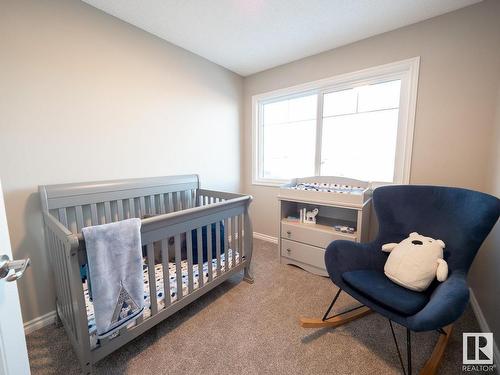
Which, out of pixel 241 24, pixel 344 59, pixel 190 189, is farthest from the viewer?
pixel 190 189

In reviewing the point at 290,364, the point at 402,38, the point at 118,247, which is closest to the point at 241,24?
the point at 402,38

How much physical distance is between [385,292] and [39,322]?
2290 millimetres

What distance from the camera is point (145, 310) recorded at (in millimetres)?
1333

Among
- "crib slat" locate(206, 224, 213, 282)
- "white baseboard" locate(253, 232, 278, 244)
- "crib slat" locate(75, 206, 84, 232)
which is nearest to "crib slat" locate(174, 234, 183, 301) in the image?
"crib slat" locate(206, 224, 213, 282)

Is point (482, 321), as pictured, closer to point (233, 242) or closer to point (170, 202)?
point (233, 242)

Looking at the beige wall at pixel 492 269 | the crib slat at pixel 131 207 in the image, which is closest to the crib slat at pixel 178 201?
the crib slat at pixel 131 207

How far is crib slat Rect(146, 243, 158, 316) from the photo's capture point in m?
1.27

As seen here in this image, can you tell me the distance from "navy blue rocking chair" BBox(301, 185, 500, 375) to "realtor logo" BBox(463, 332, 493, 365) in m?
0.12

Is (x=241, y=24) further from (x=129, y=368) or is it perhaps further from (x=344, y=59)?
(x=129, y=368)

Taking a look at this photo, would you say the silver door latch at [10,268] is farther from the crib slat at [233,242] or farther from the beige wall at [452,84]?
the beige wall at [452,84]

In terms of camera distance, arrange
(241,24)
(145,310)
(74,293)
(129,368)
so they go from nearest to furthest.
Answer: (74,293), (129,368), (145,310), (241,24)

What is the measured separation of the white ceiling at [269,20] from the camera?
5.32 ft

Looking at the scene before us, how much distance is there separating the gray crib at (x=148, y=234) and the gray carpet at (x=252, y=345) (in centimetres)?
16

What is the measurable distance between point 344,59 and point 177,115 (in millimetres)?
1809
